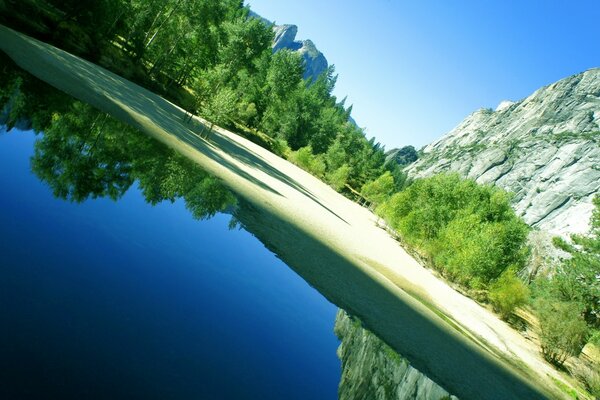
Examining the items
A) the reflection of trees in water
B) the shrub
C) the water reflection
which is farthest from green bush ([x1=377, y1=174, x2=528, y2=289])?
the reflection of trees in water

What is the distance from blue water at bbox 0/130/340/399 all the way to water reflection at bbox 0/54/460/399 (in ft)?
1.90

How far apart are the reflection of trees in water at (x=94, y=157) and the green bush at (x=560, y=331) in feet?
95.4

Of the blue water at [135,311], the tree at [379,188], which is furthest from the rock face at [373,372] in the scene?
the tree at [379,188]

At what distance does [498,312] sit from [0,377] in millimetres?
48424

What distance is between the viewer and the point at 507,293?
4044 cm

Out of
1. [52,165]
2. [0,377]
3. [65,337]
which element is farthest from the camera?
[52,165]

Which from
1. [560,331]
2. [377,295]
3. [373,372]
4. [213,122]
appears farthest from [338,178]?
[373,372]

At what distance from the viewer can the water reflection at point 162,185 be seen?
33.7ft

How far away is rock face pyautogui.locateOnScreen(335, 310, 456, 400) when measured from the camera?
9.24m

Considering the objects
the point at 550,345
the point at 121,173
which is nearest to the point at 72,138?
the point at 121,173

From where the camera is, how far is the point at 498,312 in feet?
141

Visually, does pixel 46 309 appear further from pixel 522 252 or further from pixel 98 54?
pixel 522 252

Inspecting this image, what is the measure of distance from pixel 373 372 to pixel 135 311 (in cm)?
681

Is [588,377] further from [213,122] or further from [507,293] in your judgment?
[213,122]
